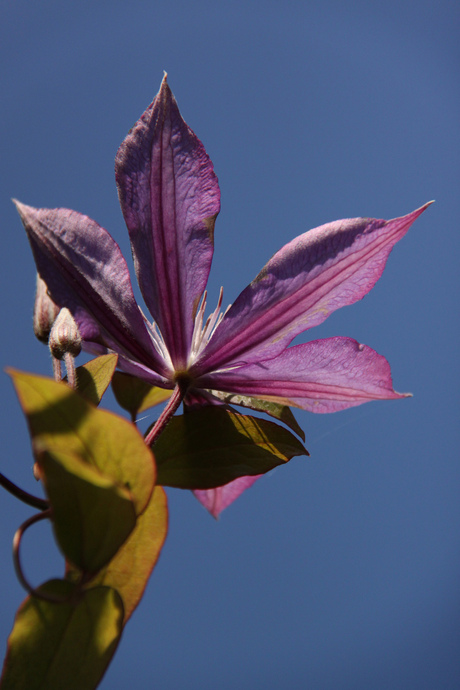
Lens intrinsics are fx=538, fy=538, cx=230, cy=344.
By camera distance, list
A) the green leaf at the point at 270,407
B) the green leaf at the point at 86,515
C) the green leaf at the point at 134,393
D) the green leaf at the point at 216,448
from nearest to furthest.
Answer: the green leaf at the point at 86,515 → the green leaf at the point at 216,448 → the green leaf at the point at 270,407 → the green leaf at the point at 134,393

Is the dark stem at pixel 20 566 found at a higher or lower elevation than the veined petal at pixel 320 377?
lower

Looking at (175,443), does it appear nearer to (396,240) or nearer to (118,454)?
(118,454)

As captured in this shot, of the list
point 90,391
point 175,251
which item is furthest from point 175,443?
point 175,251

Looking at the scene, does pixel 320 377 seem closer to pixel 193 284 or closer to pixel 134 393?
pixel 193 284

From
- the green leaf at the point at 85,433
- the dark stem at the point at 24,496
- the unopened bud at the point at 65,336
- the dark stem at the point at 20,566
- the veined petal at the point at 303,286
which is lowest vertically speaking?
the dark stem at the point at 20,566

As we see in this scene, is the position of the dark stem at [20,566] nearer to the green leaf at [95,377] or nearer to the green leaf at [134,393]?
the green leaf at [95,377]

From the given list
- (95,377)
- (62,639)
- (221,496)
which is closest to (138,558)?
(62,639)

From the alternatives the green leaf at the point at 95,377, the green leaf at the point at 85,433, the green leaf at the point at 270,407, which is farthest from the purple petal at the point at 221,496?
the green leaf at the point at 85,433
